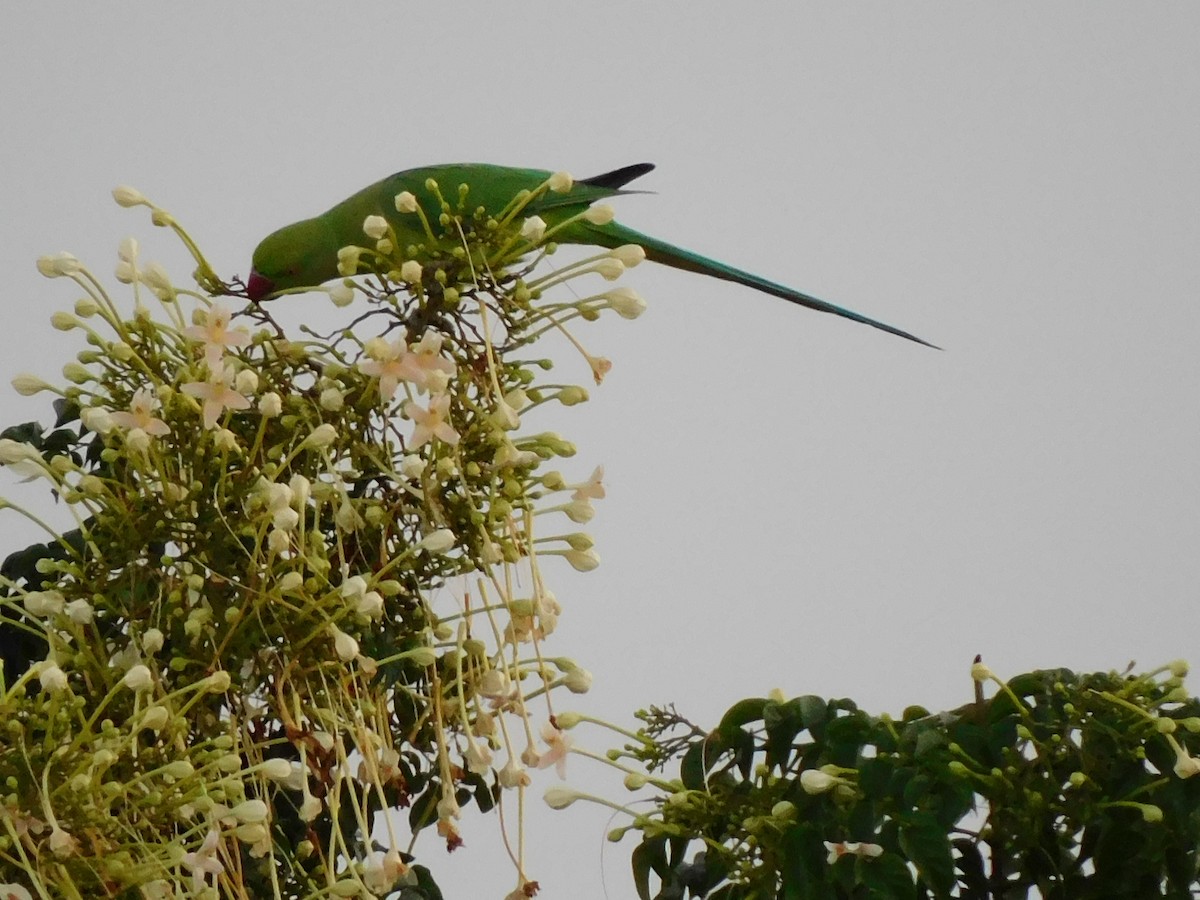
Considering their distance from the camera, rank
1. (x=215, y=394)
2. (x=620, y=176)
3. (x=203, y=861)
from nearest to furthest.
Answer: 1. (x=203, y=861)
2. (x=215, y=394)
3. (x=620, y=176)

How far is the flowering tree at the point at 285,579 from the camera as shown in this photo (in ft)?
2.27

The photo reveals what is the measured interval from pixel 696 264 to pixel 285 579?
0.54 meters

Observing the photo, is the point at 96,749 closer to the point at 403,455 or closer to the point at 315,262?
the point at 403,455

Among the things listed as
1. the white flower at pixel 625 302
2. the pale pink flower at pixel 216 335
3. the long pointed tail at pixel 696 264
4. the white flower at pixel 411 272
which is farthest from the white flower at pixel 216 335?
the long pointed tail at pixel 696 264

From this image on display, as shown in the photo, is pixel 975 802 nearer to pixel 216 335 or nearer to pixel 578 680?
pixel 578 680

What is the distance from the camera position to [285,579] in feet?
2.39

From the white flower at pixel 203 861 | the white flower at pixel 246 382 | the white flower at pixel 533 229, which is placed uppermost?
the white flower at pixel 533 229

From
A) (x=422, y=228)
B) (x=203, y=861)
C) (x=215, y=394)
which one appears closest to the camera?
(x=203, y=861)

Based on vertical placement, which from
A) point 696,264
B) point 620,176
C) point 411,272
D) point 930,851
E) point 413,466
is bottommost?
point 930,851

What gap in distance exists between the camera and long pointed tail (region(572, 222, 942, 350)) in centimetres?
111

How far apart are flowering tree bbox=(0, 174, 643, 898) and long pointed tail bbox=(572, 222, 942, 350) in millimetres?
294

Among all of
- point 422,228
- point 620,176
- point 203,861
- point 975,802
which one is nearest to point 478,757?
point 203,861

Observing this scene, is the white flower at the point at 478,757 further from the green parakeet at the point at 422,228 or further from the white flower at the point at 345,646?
the green parakeet at the point at 422,228

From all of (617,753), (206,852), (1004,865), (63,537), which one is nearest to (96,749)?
(206,852)
